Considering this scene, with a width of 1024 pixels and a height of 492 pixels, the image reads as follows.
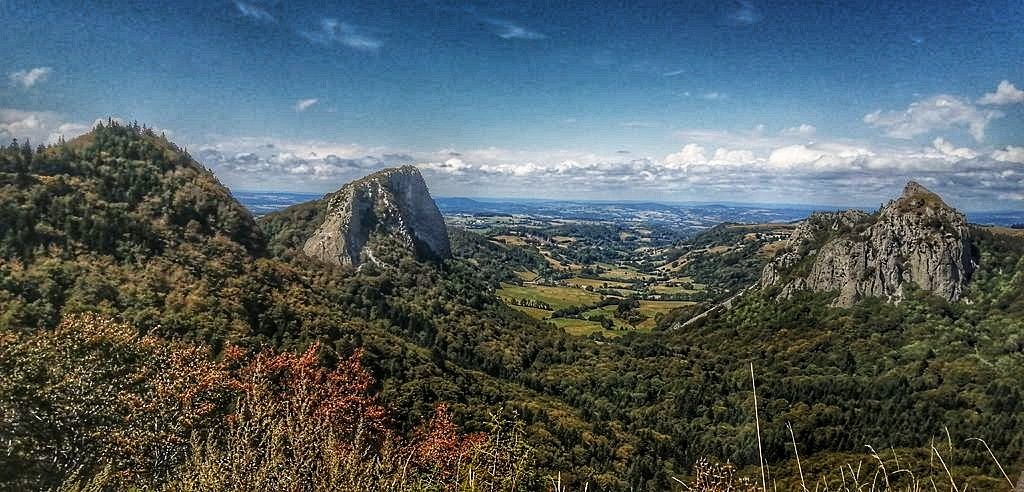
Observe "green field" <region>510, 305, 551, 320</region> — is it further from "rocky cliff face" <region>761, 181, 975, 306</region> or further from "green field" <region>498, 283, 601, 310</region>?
"rocky cliff face" <region>761, 181, 975, 306</region>

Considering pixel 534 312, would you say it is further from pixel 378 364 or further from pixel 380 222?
pixel 378 364

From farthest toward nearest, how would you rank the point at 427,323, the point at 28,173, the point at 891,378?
the point at 891,378, the point at 427,323, the point at 28,173

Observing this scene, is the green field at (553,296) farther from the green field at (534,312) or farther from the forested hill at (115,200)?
the forested hill at (115,200)

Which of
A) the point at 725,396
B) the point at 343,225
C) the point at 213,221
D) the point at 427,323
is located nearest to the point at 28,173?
the point at 213,221

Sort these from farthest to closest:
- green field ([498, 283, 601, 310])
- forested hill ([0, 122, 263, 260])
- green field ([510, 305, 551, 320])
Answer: green field ([498, 283, 601, 310]) → green field ([510, 305, 551, 320]) → forested hill ([0, 122, 263, 260])

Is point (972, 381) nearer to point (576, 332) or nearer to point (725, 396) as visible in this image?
point (725, 396)

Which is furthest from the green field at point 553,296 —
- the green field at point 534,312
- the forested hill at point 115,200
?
the forested hill at point 115,200

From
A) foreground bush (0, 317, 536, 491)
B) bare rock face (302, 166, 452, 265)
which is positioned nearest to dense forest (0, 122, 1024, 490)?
foreground bush (0, 317, 536, 491)
